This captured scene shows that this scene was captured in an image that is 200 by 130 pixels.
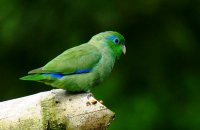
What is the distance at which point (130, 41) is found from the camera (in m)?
8.99

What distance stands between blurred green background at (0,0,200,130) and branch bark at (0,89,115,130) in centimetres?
385

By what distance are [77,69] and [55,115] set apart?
1.99ft

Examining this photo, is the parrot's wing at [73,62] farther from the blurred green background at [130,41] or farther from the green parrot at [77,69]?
the blurred green background at [130,41]

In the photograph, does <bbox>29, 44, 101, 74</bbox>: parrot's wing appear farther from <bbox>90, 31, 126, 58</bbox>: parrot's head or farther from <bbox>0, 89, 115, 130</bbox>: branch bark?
<bbox>0, 89, 115, 130</bbox>: branch bark

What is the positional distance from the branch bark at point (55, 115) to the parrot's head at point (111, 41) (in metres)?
0.86

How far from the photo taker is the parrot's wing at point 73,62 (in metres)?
5.12

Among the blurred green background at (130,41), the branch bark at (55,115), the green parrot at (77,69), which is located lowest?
the blurred green background at (130,41)

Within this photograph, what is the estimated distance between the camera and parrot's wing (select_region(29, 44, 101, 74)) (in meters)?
5.12

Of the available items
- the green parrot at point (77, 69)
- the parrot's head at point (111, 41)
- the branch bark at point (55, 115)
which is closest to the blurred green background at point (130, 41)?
the parrot's head at point (111, 41)

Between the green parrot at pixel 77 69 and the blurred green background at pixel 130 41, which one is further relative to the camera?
the blurred green background at pixel 130 41

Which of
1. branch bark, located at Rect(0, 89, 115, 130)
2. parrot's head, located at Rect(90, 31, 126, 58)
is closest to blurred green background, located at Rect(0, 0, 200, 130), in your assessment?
parrot's head, located at Rect(90, 31, 126, 58)

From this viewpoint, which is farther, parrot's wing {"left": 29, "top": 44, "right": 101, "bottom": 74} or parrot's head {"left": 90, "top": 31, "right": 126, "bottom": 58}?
parrot's head {"left": 90, "top": 31, "right": 126, "bottom": 58}

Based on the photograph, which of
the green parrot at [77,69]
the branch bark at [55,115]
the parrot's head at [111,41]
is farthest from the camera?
the parrot's head at [111,41]

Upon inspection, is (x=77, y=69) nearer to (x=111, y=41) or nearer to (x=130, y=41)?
(x=111, y=41)
